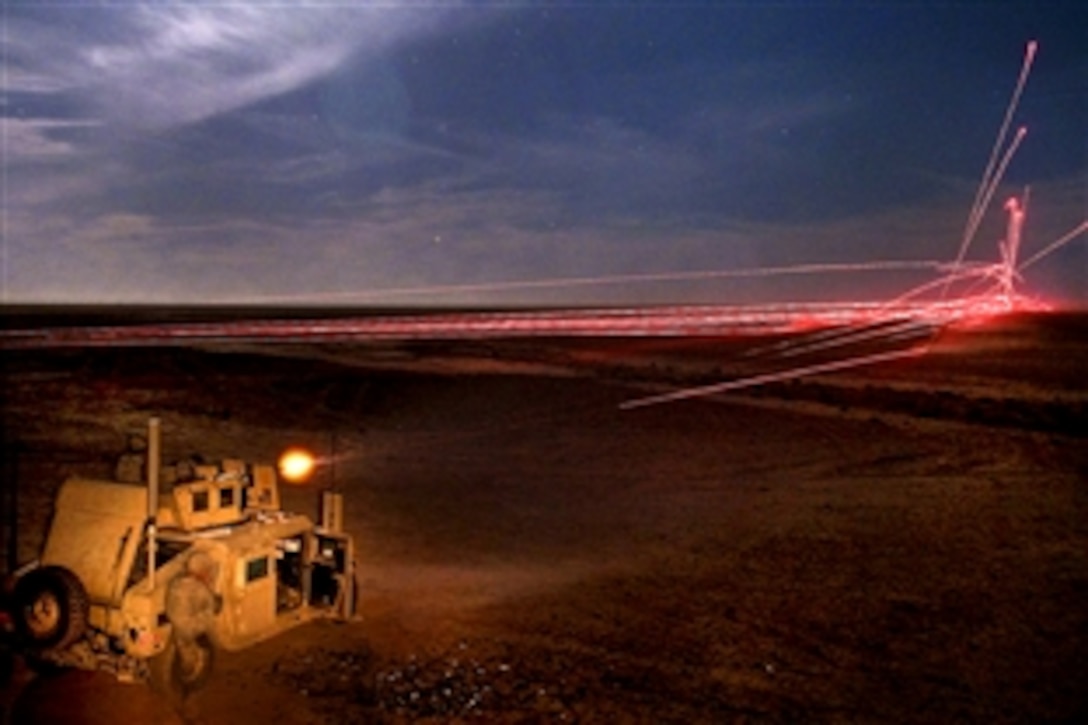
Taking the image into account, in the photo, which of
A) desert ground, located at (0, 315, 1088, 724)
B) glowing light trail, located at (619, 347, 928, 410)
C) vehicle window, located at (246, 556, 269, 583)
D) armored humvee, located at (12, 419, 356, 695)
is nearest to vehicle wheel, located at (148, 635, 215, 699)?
armored humvee, located at (12, 419, 356, 695)

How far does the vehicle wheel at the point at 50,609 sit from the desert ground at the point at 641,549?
2.30ft

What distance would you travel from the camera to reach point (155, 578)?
28.9ft

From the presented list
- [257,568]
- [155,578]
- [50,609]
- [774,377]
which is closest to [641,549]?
[257,568]

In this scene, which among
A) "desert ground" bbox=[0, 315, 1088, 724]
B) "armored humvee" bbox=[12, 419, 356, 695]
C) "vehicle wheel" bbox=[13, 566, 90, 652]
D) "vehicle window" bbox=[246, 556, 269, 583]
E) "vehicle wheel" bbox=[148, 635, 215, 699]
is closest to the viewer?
"vehicle wheel" bbox=[13, 566, 90, 652]

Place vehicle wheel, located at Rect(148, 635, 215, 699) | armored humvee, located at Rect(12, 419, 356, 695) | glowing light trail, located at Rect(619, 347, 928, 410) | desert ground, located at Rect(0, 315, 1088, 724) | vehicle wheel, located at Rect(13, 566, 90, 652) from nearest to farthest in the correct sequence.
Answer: vehicle wheel, located at Rect(13, 566, 90, 652), armored humvee, located at Rect(12, 419, 356, 695), vehicle wheel, located at Rect(148, 635, 215, 699), desert ground, located at Rect(0, 315, 1088, 724), glowing light trail, located at Rect(619, 347, 928, 410)

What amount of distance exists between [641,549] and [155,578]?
28.9 ft

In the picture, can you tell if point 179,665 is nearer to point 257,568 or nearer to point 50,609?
point 257,568

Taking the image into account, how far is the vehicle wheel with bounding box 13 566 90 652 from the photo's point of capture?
856 cm

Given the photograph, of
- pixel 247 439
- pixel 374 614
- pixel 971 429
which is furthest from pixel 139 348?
pixel 374 614

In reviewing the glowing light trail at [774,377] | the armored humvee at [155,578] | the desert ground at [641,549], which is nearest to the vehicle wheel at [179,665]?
the armored humvee at [155,578]

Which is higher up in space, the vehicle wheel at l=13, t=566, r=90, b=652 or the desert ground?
the vehicle wheel at l=13, t=566, r=90, b=652

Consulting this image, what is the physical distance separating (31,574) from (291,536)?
2.44m

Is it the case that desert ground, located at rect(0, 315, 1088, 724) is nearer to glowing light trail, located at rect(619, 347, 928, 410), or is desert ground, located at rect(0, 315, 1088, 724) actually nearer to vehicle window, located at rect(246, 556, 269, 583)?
vehicle window, located at rect(246, 556, 269, 583)

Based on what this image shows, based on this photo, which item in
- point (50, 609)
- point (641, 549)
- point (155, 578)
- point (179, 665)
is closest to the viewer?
point (50, 609)
